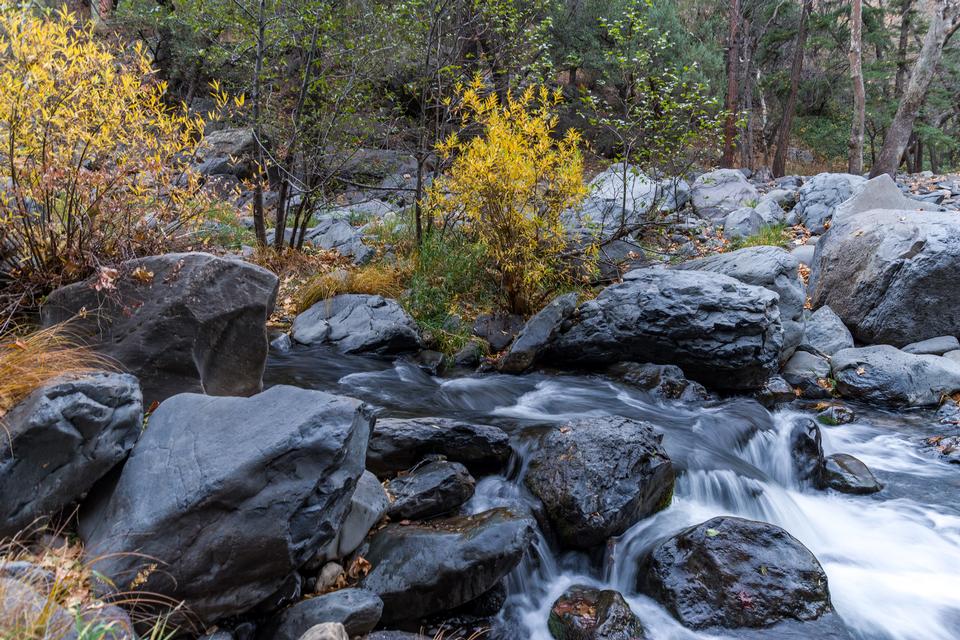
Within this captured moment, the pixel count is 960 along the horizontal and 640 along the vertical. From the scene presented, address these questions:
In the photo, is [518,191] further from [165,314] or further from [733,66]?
[733,66]

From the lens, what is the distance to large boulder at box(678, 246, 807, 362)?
307 inches

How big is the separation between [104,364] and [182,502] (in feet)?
4.95

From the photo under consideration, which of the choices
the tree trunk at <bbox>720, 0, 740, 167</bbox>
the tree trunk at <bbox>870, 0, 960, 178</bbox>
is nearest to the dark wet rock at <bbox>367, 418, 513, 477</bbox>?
the tree trunk at <bbox>870, 0, 960, 178</bbox>

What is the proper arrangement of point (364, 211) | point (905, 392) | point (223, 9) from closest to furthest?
point (905, 392) → point (223, 9) → point (364, 211)

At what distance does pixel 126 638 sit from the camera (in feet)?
7.42

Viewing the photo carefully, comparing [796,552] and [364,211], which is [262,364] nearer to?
[796,552]

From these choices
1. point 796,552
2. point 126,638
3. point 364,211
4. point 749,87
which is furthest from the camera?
point 749,87

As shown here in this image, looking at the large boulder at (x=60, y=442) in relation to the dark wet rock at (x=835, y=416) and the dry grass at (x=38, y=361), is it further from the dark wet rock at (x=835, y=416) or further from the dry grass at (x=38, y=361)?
the dark wet rock at (x=835, y=416)

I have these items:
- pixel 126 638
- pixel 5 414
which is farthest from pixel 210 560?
pixel 5 414

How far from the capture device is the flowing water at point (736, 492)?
3764 mm

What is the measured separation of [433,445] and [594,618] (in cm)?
166

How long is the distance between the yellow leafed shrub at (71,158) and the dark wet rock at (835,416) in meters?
6.52

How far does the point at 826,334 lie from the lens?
777cm

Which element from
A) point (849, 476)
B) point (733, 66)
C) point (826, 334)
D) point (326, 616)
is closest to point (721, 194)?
point (733, 66)
